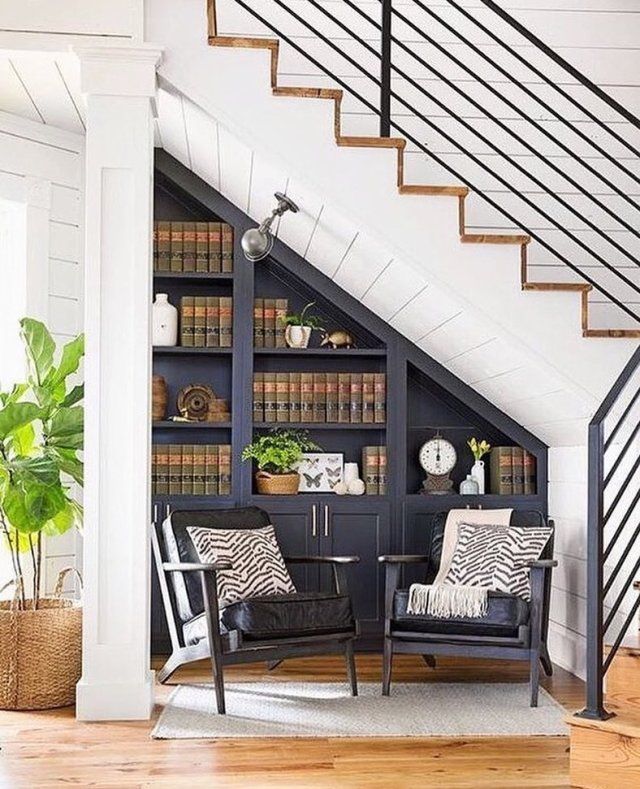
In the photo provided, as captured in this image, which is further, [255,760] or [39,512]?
[39,512]

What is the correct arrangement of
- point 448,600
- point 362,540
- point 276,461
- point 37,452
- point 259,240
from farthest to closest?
point 362,540, point 276,461, point 259,240, point 37,452, point 448,600

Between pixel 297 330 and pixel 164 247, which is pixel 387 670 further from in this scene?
pixel 164 247

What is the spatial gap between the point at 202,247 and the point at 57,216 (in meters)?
0.79

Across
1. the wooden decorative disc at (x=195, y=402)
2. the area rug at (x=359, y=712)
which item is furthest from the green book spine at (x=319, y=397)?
the area rug at (x=359, y=712)

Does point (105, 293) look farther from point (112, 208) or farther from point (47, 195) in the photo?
point (47, 195)

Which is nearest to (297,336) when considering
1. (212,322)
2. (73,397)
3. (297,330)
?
(297,330)

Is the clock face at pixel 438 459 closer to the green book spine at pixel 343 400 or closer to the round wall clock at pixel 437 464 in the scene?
the round wall clock at pixel 437 464

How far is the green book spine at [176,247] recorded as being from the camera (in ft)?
20.8

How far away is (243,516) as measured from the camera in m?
5.79

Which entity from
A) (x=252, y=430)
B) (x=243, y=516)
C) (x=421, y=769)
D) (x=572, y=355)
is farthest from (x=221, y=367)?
(x=421, y=769)

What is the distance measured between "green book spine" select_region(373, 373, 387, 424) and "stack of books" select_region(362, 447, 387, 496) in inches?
6.5

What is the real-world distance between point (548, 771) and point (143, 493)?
74.8 inches

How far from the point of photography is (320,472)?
21.3 ft

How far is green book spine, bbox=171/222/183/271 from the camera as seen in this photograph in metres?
6.34
